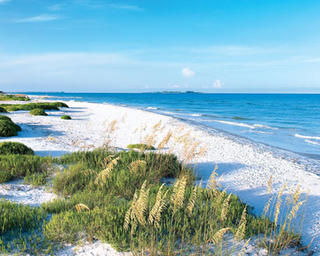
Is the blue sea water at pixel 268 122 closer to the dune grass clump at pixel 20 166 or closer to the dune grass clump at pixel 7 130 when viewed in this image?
the dune grass clump at pixel 20 166

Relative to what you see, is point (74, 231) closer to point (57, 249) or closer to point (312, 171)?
point (57, 249)

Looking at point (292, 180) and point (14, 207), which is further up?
point (14, 207)

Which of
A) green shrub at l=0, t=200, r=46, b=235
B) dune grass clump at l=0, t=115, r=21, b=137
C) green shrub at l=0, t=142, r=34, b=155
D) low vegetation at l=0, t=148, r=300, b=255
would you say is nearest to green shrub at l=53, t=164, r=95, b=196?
low vegetation at l=0, t=148, r=300, b=255

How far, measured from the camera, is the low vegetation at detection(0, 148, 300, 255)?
12.7 ft

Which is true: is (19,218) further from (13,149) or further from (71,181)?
(13,149)

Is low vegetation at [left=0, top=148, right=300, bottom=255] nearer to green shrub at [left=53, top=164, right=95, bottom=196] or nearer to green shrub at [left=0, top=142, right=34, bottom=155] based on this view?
green shrub at [left=53, top=164, right=95, bottom=196]

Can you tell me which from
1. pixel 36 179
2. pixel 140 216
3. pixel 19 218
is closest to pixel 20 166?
pixel 36 179

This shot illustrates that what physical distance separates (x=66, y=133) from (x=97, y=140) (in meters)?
3.22

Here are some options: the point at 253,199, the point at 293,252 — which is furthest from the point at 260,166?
the point at 293,252

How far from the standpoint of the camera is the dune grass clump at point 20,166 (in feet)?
23.7

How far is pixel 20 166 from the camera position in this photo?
299 inches

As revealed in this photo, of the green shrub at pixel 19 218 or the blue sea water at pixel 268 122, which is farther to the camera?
the blue sea water at pixel 268 122

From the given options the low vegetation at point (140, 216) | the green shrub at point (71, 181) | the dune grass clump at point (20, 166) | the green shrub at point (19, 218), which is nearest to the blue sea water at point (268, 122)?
the low vegetation at point (140, 216)

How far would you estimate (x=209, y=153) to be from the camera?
12766 millimetres
